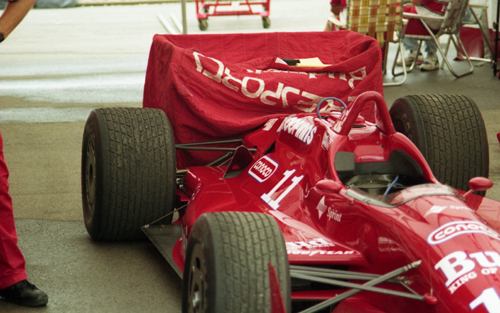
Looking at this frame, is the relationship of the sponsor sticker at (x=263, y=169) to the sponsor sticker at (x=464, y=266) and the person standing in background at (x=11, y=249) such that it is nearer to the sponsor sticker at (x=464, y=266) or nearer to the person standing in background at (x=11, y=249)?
the person standing in background at (x=11, y=249)

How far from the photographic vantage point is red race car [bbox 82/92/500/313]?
92.4 inches

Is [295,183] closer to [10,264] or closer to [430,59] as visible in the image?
[10,264]

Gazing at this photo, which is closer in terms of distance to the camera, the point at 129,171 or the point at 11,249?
the point at 11,249

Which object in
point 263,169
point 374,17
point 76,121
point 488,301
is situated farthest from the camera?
point 374,17

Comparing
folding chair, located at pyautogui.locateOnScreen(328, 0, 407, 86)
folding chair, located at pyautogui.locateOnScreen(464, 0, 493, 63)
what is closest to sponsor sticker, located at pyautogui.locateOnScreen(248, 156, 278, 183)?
folding chair, located at pyautogui.locateOnScreen(328, 0, 407, 86)

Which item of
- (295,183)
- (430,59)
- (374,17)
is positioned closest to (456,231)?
(295,183)

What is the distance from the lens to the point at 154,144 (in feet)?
12.7

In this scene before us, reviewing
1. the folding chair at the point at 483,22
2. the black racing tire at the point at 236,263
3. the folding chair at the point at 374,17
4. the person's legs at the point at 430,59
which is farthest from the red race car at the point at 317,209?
the folding chair at the point at 483,22

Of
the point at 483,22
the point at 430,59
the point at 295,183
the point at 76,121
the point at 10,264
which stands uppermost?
the point at 295,183

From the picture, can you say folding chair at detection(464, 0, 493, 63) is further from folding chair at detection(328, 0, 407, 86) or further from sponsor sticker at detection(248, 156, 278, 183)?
sponsor sticker at detection(248, 156, 278, 183)

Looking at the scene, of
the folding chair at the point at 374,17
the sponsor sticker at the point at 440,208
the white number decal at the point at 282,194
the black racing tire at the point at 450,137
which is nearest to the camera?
the sponsor sticker at the point at 440,208

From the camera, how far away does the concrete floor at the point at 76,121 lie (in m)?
3.55

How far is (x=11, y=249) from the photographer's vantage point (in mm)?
3242

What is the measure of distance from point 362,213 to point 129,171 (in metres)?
1.59
